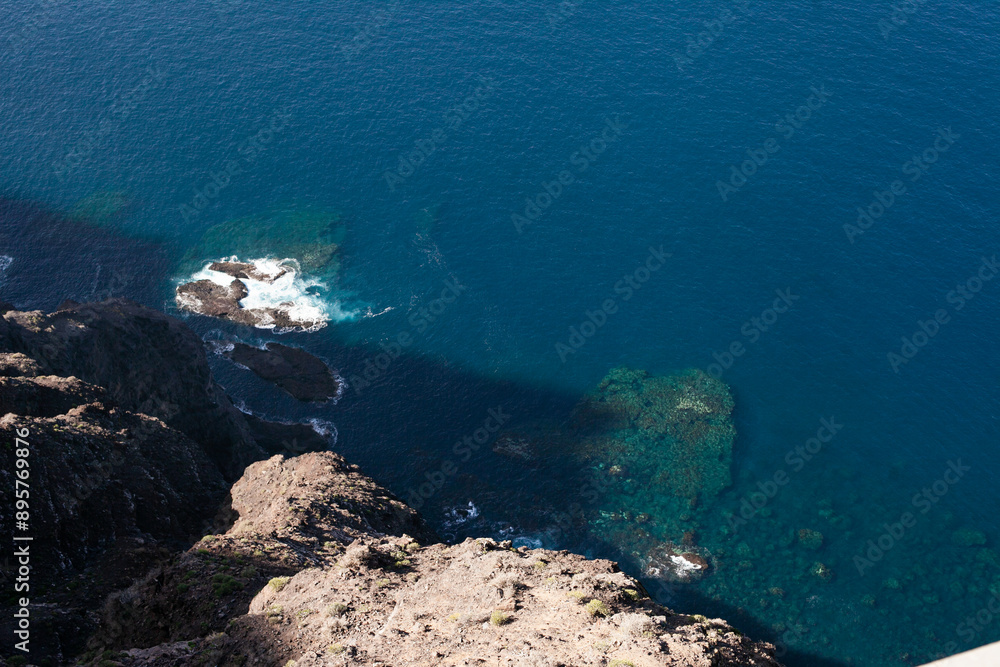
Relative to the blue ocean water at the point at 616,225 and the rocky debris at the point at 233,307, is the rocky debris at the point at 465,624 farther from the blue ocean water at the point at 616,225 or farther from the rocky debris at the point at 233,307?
the rocky debris at the point at 233,307

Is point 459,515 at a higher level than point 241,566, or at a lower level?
lower

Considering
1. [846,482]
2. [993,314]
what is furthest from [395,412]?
[993,314]

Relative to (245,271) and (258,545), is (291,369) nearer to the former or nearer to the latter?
(245,271)

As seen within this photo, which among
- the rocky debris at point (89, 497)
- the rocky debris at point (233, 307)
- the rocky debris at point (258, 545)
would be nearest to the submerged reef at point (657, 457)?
the rocky debris at point (258, 545)

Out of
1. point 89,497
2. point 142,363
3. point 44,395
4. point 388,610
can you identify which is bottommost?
point 142,363

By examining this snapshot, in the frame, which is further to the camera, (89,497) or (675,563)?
(675,563)

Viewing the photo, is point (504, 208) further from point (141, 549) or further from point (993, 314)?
point (141, 549)

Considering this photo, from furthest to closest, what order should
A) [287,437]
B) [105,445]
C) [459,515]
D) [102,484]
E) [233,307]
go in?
[233,307], [287,437], [459,515], [105,445], [102,484]

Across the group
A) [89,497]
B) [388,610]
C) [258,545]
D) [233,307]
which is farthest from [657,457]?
[89,497]
